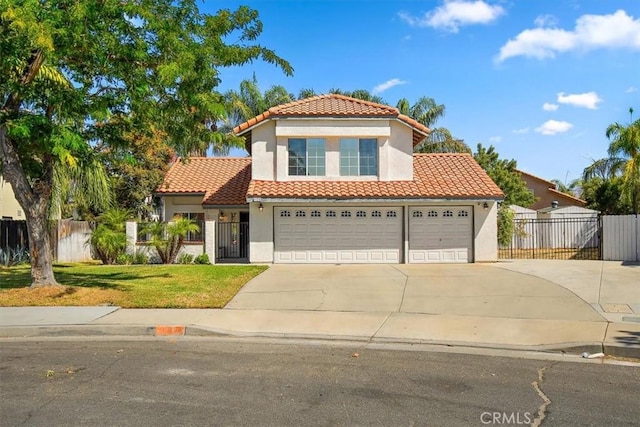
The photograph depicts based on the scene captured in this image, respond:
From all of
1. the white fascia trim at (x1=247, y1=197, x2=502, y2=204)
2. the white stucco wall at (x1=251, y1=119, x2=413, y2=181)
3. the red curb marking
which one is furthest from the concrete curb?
the white stucco wall at (x1=251, y1=119, x2=413, y2=181)

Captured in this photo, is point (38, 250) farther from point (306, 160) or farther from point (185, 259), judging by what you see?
point (306, 160)

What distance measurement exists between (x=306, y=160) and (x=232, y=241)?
199 inches

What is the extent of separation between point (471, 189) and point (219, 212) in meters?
10.4

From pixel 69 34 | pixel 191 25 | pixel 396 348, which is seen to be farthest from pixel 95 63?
pixel 396 348

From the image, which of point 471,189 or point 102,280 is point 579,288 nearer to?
point 471,189

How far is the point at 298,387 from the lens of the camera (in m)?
6.30

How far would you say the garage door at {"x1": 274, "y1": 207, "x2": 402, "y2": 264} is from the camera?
20359 millimetres

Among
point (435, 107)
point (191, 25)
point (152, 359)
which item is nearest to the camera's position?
point (152, 359)

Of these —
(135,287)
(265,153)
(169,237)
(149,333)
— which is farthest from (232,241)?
(149,333)

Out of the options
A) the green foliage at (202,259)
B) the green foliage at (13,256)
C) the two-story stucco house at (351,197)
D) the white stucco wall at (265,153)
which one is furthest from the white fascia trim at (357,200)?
the green foliage at (13,256)

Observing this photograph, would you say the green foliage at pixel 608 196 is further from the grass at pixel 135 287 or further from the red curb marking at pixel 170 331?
the red curb marking at pixel 170 331

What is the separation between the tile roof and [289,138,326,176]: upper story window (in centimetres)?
261

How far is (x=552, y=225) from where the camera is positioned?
89.7ft

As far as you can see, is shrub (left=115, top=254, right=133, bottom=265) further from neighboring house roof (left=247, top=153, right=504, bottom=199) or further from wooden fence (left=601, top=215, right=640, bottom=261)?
wooden fence (left=601, top=215, right=640, bottom=261)
